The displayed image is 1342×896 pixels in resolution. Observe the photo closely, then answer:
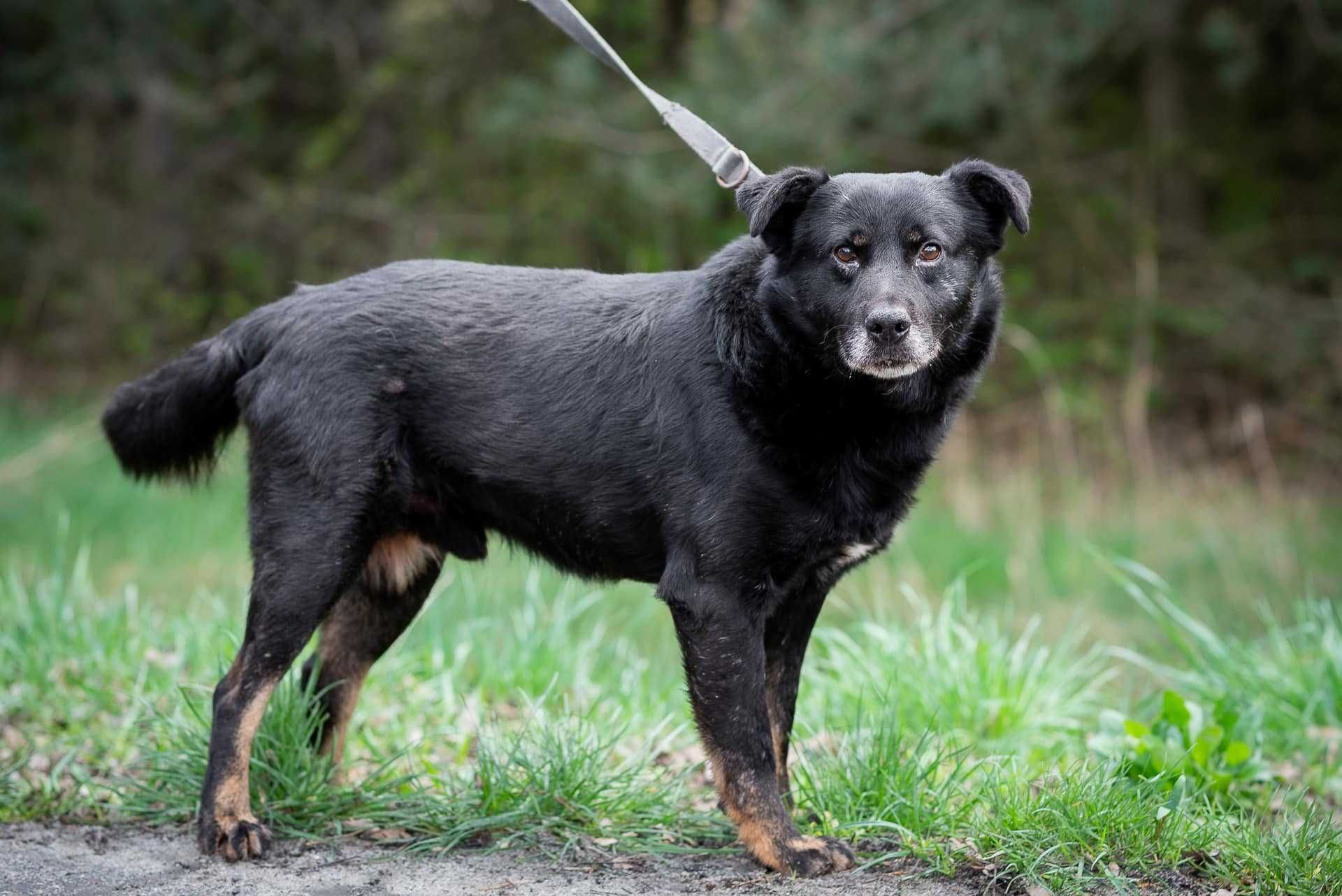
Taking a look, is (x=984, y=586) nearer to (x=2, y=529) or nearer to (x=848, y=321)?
(x=848, y=321)

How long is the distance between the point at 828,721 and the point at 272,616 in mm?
1944

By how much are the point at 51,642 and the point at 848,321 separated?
332 centimetres

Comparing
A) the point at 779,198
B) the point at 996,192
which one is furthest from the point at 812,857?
the point at 996,192

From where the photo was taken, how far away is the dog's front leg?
334cm

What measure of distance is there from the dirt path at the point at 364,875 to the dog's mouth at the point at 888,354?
1299 millimetres

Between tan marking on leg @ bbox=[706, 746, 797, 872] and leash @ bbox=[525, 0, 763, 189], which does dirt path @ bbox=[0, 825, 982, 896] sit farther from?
leash @ bbox=[525, 0, 763, 189]

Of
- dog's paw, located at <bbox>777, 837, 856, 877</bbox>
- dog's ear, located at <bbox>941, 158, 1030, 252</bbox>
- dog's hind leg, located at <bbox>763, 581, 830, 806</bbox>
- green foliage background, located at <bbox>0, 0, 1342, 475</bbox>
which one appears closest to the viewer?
dog's paw, located at <bbox>777, 837, 856, 877</bbox>

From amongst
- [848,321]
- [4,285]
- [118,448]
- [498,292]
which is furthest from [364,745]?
[4,285]

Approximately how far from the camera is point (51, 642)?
481 centimetres

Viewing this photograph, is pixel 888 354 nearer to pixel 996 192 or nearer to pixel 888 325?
pixel 888 325

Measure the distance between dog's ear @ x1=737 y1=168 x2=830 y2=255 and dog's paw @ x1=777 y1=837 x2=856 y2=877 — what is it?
1570 mm

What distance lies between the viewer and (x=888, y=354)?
325cm

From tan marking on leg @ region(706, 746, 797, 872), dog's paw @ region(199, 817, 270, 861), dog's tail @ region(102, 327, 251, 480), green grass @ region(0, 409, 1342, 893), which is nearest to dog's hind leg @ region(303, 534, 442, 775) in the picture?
green grass @ region(0, 409, 1342, 893)

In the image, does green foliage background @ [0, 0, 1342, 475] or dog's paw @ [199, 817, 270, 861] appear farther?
green foliage background @ [0, 0, 1342, 475]
